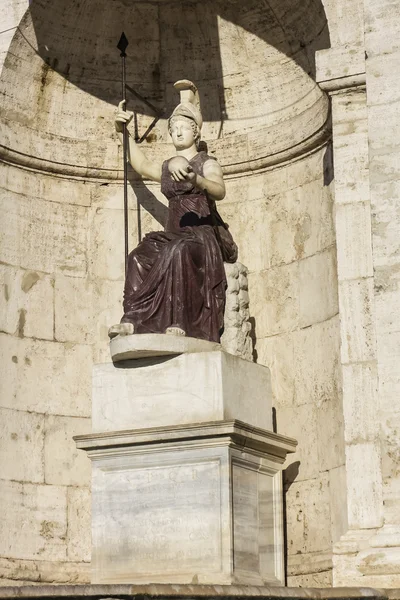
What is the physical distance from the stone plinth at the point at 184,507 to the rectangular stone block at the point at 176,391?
152 mm

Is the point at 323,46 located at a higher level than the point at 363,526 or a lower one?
higher

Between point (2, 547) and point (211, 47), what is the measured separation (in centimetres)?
454

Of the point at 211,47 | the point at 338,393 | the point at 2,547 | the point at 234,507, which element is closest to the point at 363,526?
the point at 234,507

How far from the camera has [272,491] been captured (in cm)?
1021

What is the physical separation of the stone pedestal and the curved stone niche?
2456 mm

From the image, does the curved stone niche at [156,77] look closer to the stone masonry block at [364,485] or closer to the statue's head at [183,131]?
the statue's head at [183,131]

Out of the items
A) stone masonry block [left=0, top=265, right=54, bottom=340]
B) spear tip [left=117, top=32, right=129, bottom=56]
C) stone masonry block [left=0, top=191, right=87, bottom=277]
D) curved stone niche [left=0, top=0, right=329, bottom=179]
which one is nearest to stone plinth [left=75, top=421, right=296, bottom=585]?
stone masonry block [left=0, top=265, right=54, bottom=340]

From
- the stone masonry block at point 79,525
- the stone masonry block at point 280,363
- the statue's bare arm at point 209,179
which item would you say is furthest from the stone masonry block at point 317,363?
the stone masonry block at point 79,525

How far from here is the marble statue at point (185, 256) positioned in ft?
33.7

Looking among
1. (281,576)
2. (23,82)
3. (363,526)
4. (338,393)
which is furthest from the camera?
(23,82)

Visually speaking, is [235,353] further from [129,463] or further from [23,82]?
[23,82]

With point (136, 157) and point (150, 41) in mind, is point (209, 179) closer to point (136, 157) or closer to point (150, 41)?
point (136, 157)

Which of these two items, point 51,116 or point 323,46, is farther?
point 51,116

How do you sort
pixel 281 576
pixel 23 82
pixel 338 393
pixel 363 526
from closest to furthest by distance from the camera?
1. pixel 363 526
2. pixel 281 576
3. pixel 338 393
4. pixel 23 82
